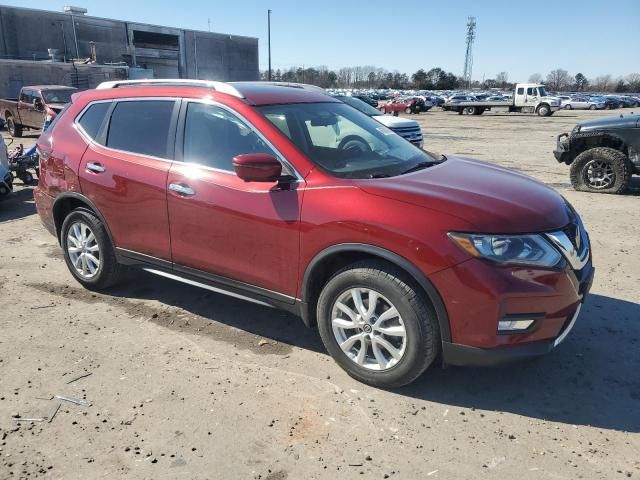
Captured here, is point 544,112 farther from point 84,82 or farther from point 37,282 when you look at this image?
point 37,282

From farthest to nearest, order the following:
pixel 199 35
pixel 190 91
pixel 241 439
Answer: pixel 199 35 < pixel 190 91 < pixel 241 439

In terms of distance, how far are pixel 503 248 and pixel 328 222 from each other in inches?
39.6

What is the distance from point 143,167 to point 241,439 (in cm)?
225

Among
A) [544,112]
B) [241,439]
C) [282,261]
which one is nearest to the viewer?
[241,439]

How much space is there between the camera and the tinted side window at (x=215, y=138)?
12.0 ft

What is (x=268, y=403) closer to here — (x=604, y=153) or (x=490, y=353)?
(x=490, y=353)

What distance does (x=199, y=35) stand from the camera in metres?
66.2

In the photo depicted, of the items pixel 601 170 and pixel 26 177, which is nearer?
pixel 601 170

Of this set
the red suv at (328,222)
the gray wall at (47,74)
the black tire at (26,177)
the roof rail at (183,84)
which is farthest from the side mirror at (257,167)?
the gray wall at (47,74)

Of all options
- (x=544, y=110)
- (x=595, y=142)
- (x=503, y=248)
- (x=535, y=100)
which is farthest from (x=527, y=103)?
(x=503, y=248)

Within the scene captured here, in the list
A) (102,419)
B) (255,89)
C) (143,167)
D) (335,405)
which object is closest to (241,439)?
(335,405)

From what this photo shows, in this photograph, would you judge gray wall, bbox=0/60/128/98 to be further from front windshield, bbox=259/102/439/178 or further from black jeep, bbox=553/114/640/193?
front windshield, bbox=259/102/439/178

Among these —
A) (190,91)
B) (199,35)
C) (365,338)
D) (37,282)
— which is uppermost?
(199,35)

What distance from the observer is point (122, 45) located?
189 feet
